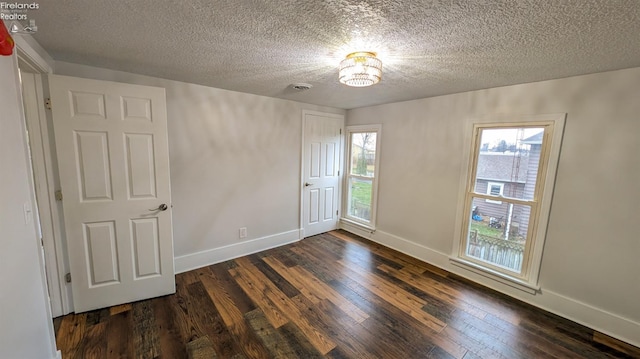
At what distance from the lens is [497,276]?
2.56m

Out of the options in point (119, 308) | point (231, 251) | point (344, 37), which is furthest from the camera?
point (231, 251)

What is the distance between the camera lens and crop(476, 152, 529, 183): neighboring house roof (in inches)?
95.1

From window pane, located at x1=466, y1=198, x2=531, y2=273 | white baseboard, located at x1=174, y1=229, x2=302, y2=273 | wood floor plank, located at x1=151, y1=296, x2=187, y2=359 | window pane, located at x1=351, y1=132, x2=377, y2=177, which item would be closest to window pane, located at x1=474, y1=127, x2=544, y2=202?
window pane, located at x1=466, y1=198, x2=531, y2=273

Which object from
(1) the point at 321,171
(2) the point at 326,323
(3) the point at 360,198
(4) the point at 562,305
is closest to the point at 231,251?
(2) the point at 326,323

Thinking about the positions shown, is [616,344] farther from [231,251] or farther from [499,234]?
[231,251]

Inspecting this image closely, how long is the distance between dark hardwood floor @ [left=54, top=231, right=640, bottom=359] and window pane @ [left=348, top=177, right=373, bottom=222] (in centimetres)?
132

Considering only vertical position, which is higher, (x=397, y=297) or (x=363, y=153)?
(x=363, y=153)

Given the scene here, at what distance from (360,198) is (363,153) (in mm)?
764

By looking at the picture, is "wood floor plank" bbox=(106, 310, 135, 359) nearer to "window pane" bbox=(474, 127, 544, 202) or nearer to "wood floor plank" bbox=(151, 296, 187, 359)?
"wood floor plank" bbox=(151, 296, 187, 359)

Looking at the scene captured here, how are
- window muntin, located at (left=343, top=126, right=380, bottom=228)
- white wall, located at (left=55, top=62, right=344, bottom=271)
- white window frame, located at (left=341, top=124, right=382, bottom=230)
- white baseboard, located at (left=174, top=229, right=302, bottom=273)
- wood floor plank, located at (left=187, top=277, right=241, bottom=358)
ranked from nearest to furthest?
1. wood floor plank, located at (left=187, top=277, right=241, bottom=358)
2. white wall, located at (left=55, top=62, right=344, bottom=271)
3. white baseboard, located at (left=174, top=229, right=302, bottom=273)
4. white window frame, located at (left=341, top=124, right=382, bottom=230)
5. window muntin, located at (left=343, top=126, right=380, bottom=228)

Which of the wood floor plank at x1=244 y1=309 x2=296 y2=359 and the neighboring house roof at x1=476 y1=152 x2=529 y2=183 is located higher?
the neighboring house roof at x1=476 y1=152 x2=529 y2=183

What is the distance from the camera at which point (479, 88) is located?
101 inches

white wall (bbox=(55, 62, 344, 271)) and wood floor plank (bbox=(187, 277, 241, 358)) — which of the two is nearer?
wood floor plank (bbox=(187, 277, 241, 358))

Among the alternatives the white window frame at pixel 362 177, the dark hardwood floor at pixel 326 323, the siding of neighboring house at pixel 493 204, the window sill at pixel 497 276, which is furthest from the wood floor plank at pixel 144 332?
the siding of neighboring house at pixel 493 204
